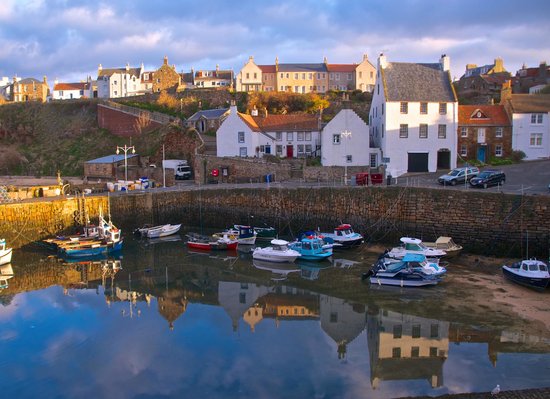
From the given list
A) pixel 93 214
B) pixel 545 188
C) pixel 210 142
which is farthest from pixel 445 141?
pixel 93 214

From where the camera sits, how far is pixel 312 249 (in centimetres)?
2680

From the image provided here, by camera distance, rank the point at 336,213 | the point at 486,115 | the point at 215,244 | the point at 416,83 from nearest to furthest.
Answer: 1. the point at 215,244
2. the point at 336,213
3. the point at 416,83
4. the point at 486,115

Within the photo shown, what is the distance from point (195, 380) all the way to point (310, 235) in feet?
49.0

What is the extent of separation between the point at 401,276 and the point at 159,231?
16.9m

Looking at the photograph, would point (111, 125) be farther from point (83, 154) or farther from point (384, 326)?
point (384, 326)

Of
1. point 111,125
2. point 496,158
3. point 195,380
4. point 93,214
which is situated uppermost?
point 111,125

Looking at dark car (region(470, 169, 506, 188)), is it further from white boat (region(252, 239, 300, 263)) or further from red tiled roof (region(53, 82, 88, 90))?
red tiled roof (region(53, 82, 88, 90))

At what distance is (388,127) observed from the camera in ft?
118

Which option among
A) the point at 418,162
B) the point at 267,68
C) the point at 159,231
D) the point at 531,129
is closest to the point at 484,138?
the point at 531,129

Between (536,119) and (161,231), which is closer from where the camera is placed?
(161,231)

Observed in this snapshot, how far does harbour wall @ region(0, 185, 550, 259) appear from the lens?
1005 inches

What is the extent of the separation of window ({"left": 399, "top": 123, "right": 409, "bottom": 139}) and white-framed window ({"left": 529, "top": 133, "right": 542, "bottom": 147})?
9110 mm

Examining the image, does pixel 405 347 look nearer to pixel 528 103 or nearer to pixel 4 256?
pixel 4 256

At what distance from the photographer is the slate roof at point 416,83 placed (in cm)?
3647
